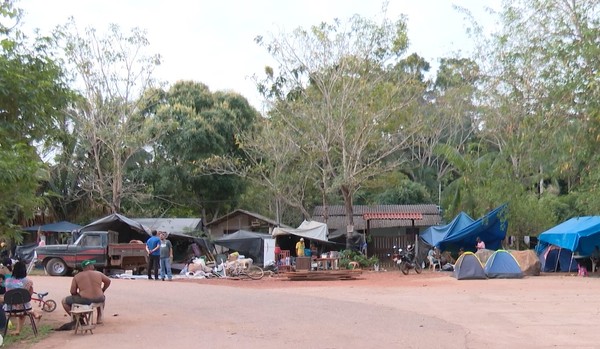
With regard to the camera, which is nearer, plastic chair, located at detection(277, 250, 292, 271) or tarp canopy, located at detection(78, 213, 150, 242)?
tarp canopy, located at detection(78, 213, 150, 242)

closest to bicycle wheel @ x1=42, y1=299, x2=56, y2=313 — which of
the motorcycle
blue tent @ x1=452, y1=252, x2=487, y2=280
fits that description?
blue tent @ x1=452, y1=252, x2=487, y2=280

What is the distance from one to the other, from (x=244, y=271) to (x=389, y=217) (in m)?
13.6

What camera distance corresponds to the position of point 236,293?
1817cm

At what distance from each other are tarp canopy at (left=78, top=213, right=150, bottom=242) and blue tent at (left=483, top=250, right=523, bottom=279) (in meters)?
14.3

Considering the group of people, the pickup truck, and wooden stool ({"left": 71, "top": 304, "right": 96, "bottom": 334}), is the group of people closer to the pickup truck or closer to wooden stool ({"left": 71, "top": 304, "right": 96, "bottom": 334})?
the pickup truck

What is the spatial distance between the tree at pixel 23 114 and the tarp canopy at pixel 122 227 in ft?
53.7

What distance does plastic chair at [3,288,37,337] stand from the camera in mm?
11047

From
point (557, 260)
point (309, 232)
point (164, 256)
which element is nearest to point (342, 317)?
point (164, 256)

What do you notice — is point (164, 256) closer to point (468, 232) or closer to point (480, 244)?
point (480, 244)

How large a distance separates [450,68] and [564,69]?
18283 mm

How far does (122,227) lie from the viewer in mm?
30594

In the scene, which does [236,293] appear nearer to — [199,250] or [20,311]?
[20,311]

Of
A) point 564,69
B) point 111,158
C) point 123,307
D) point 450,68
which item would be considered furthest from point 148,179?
point 564,69

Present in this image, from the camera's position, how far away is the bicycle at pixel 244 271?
1001 inches
